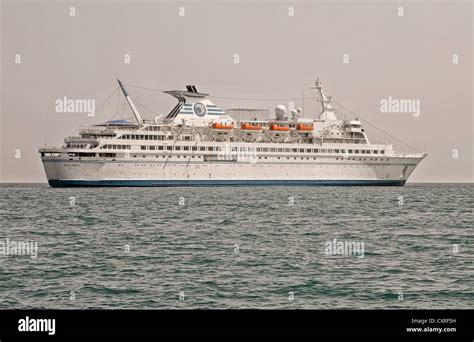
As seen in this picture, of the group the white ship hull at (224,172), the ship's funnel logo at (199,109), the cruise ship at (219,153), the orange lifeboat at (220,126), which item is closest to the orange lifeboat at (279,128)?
the cruise ship at (219,153)

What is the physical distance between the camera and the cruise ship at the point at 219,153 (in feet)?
237

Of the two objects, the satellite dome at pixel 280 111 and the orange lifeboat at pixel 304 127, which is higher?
the satellite dome at pixel 280 111

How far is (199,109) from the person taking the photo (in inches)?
3381

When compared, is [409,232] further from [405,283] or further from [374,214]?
[405,283]

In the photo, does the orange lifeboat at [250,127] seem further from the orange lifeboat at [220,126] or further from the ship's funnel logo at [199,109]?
the ship's funnel logo at [199,109]

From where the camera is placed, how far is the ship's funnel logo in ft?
280

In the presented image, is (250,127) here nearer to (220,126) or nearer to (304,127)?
(220,126)

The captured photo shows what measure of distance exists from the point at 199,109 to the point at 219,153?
8.67 m

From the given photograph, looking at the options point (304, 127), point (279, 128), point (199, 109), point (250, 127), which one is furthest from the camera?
point (304, 127)

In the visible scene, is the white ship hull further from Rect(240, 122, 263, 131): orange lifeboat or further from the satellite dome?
the satellite dome

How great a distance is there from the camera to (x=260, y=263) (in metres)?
19.9

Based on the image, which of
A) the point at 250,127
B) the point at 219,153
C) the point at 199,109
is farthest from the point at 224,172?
the point at 199,109

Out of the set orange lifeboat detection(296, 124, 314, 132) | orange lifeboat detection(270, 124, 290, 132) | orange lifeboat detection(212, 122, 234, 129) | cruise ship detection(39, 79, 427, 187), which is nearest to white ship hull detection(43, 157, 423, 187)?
cruise ship detection(39, 79, 427, 187)
